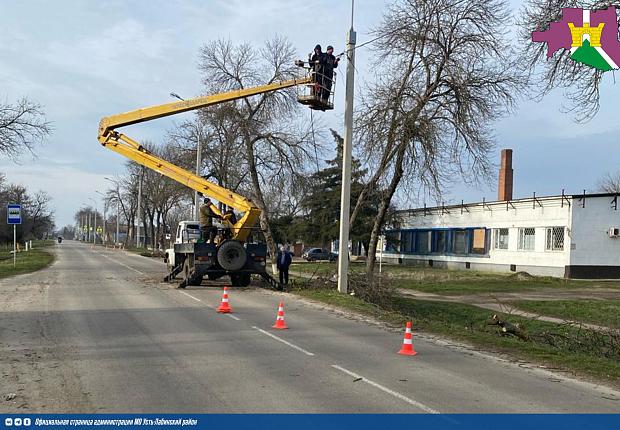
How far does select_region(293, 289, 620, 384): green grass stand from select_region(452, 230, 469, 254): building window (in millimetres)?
28791

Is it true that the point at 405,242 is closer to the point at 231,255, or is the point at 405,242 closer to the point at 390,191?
the point at 390,191

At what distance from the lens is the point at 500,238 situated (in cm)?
4756

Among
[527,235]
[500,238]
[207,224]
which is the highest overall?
[527,235]

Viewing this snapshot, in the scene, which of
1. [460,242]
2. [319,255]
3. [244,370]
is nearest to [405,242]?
[319,255]

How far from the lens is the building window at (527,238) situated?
142 ft

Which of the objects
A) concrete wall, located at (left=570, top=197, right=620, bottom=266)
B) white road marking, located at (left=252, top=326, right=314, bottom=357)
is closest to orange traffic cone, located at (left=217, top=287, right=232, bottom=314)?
white road marking, located at (left=252, top=326, right=314, bottom=357)

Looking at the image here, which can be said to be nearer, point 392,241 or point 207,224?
point 207,224

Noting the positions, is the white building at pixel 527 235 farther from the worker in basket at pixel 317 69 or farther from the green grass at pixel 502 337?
the worker in basket at pixel 317 69

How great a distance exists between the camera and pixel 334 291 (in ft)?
70.3

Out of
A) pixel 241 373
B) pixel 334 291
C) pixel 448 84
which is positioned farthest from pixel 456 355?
pixel 448 84

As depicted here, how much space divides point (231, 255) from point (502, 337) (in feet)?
35.8

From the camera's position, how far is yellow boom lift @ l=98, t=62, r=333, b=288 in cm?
2172
